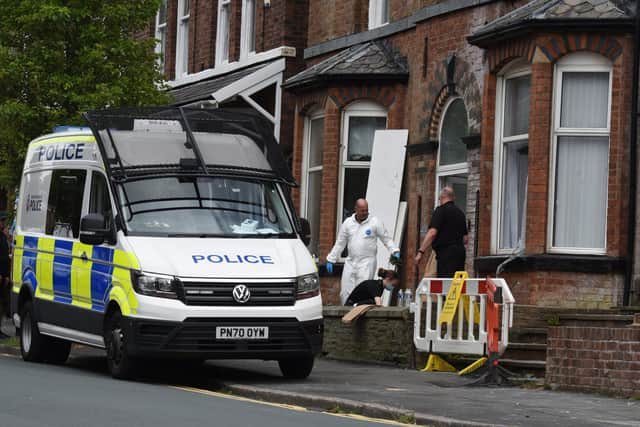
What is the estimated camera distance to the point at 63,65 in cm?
2375

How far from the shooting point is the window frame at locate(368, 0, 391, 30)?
24.5m

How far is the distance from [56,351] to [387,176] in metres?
7.59

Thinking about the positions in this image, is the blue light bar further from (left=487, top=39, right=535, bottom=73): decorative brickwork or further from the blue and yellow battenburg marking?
(left=487, top=39, right=535, bottom=73): decorative brickwork

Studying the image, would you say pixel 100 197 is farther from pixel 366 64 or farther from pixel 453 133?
pixel 366 64

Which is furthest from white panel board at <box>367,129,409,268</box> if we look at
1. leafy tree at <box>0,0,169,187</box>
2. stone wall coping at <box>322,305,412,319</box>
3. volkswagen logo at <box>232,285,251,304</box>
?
volkswagen logo at <box>232,285,251,304</box>

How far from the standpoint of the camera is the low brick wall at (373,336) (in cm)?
1717

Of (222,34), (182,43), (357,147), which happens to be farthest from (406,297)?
(182,43)

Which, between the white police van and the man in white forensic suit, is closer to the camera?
the white police van

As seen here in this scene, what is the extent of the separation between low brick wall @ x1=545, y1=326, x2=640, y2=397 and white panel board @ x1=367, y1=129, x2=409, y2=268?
8.64 metres

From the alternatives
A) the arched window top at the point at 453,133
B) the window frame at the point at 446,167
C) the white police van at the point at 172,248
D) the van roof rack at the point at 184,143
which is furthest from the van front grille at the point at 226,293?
the arched window top at the point at 453,133

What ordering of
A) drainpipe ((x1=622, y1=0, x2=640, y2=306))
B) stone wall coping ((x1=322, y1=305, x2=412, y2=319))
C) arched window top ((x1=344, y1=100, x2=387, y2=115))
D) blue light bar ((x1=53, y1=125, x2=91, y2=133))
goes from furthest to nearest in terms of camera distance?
arched window top ((x1=344, y1=100, x2=387, y2=115)), drainpipe ((x1=622, y1=0, x2=640, y2=306)), stone wall coping ((x1=322, y1=305, x2=412, y2=319)), blue light bar ((x1=53, y1=125, x2=91, y2=133))

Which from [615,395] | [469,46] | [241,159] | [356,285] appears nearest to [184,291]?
[241,159]

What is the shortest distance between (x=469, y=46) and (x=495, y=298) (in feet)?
22.6

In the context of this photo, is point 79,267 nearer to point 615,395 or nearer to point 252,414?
point 252,414
